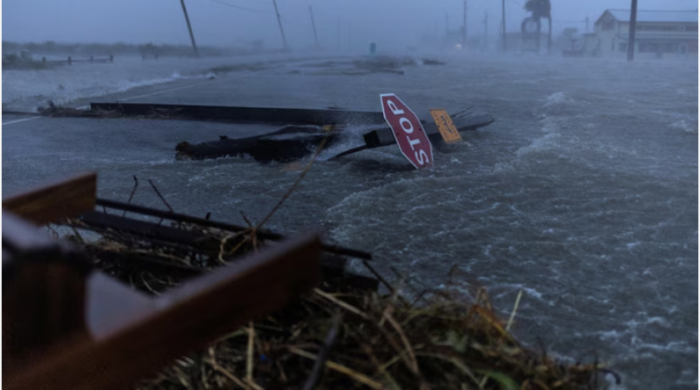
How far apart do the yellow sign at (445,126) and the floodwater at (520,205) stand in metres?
0.32

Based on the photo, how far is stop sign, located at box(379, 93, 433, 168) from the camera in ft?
21.4

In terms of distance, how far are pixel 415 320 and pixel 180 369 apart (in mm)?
615

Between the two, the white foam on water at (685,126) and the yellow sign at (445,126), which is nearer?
the yellow sign at (445,126)

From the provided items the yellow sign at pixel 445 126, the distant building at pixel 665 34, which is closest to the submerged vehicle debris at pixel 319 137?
the yellow sign at pixel 445 126

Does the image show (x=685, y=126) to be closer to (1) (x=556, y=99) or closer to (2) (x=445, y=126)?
(2) (x=445, y=126)

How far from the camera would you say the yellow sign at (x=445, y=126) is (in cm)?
834

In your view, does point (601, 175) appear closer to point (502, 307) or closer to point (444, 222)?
point (444, 222)

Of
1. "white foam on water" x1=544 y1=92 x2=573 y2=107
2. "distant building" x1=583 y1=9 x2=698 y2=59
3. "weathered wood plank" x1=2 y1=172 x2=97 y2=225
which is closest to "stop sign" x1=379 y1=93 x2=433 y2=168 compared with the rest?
"weathered wood plank" x1=2 y1=172 x2=97 y2=225

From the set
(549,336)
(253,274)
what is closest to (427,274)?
(549,336)

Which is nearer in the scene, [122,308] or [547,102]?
[122,308]

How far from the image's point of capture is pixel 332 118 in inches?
404

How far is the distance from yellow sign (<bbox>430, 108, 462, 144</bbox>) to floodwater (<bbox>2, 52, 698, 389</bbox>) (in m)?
0.32

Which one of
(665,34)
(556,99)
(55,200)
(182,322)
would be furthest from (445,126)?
(665,34)

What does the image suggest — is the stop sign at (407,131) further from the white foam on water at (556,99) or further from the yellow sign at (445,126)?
the white foam on water at (556,99)
